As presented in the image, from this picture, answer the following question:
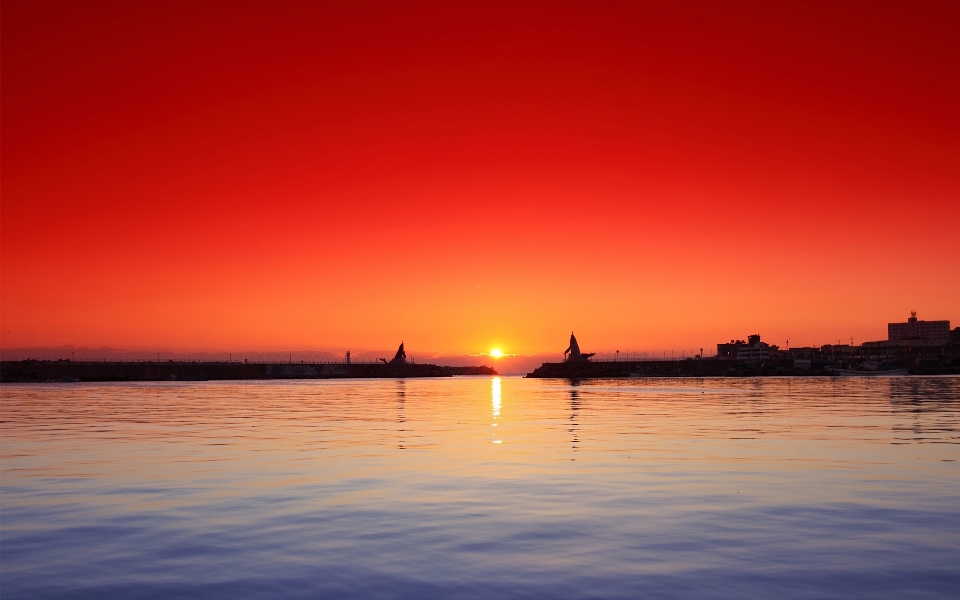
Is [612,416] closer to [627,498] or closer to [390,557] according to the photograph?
[627,498]

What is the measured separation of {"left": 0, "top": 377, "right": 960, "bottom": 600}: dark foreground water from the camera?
12.4 metres

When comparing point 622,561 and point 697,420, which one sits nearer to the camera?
point 622,561

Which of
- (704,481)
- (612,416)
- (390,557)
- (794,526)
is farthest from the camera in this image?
(612,416)

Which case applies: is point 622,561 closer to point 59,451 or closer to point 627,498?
point 627,498

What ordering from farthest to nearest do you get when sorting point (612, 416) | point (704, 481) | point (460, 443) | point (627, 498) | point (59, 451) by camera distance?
point (612, 416)
point (460, 443)
point (59, 451)
point (704, 481)
point (627, 498)

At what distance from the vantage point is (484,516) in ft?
58.7

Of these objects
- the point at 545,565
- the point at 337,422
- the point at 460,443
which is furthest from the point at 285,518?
the point at 337,422

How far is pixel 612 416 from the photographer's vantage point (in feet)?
174

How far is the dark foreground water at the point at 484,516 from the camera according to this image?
12406mm

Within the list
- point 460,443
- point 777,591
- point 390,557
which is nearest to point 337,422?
point 460,443

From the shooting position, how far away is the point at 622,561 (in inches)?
537

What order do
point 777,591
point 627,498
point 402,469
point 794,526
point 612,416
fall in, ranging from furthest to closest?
point 612,416 → point 402,469 → point 627,498 → point 794,526 → point 777,591

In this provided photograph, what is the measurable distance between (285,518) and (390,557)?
15.6 ft

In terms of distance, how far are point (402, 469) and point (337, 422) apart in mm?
24022
